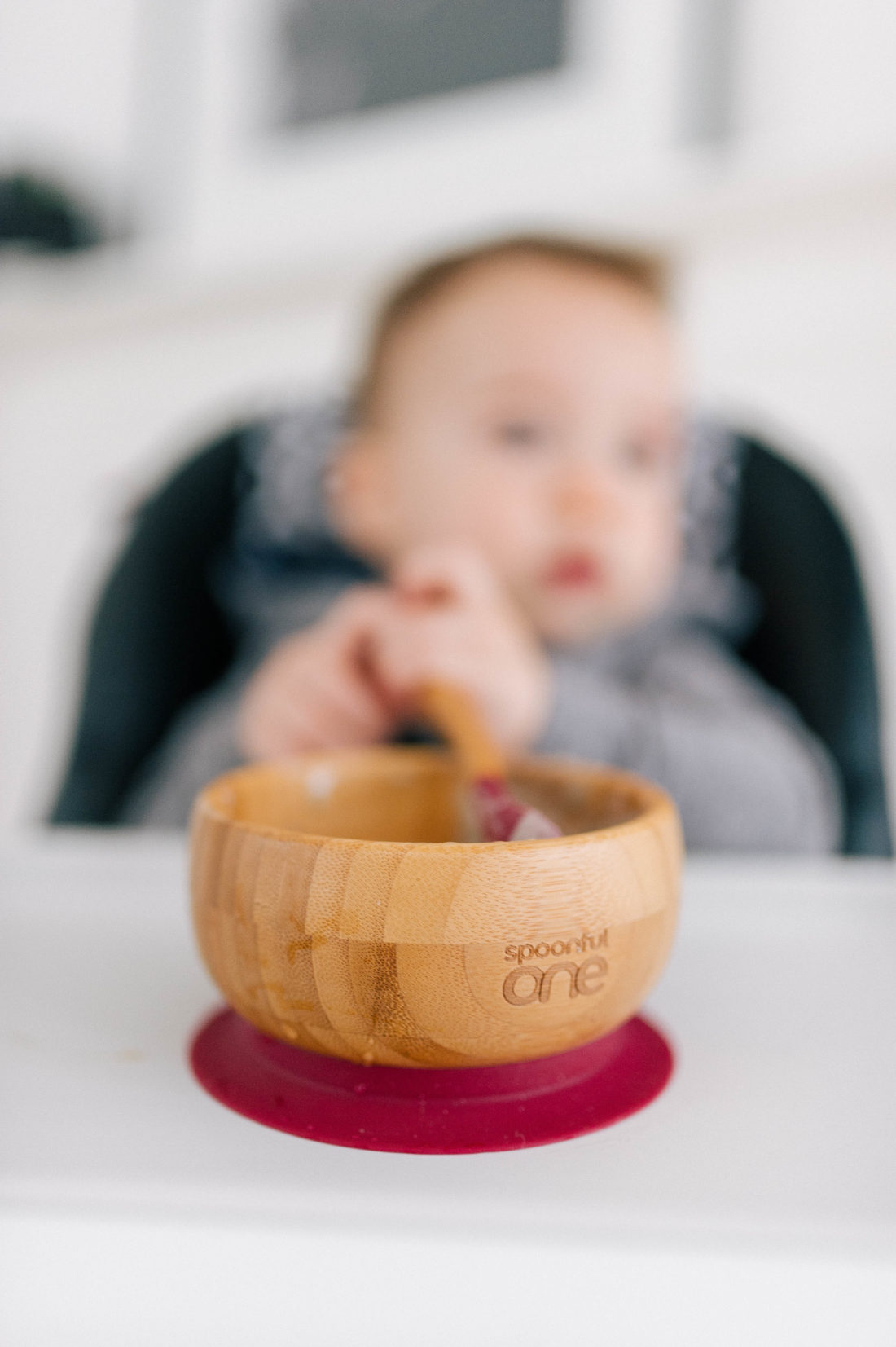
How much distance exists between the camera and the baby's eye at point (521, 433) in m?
0.68

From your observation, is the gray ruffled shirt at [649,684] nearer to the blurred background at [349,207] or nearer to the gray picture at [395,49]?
the blurred background at [349,207]

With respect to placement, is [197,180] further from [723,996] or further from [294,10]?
[723,996]

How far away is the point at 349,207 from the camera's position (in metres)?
0.80

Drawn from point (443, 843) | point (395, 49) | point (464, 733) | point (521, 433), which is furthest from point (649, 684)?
point (395, 49)

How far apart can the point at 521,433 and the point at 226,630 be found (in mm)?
321

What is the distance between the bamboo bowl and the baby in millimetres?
330

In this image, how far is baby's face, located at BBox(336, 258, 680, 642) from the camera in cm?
68

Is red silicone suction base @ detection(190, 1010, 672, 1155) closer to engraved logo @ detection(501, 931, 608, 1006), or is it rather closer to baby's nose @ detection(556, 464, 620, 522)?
engraved logo @ detection(501, 931, 608, 1006)

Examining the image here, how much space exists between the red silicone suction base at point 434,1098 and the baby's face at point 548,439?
449 mm

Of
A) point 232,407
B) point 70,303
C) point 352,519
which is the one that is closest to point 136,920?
point 352,519

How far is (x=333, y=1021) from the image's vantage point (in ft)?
0.80

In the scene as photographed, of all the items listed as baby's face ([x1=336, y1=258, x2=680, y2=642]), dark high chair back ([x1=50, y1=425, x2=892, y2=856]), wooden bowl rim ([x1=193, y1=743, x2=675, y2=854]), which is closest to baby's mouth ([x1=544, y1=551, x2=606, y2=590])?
baby's face ([x1=336, y1=258, x2=680, y2=642])

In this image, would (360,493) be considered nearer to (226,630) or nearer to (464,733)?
(226,630)

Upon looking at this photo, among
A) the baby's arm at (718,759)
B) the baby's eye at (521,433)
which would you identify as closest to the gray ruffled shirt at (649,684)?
the baby's arm at (718,759)
